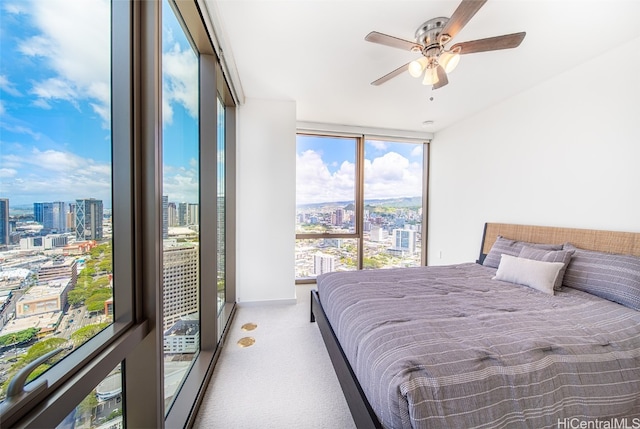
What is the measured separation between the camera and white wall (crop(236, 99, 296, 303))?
3049mm

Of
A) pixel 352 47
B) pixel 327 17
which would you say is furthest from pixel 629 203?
pixel 327 17

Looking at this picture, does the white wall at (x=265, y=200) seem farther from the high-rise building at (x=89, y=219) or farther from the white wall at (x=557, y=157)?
the white wall at (x=557, y=157)

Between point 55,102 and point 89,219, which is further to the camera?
point 89,219

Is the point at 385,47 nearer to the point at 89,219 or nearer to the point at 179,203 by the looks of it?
the point at 179,203

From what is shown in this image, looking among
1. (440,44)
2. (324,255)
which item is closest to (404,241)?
(324,255)

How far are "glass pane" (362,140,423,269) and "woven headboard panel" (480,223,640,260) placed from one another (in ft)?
4.62

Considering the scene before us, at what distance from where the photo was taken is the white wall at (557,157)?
6.61ft

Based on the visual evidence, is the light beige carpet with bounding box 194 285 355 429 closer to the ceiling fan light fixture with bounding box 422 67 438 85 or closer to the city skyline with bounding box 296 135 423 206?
the city skyline with bounding box 296 135 423 206

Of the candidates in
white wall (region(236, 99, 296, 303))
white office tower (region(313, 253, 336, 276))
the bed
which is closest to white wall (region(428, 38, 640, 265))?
the bed

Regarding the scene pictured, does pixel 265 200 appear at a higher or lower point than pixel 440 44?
lower

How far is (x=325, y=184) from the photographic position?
4.07m

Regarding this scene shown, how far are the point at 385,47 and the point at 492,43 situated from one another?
2.61 ft

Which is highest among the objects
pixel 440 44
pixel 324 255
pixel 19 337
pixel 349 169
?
pixel 440 44

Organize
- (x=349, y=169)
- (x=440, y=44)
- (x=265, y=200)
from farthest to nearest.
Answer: (x=349, y=169) < (x=265, y=200) < (x=440, y=44)
